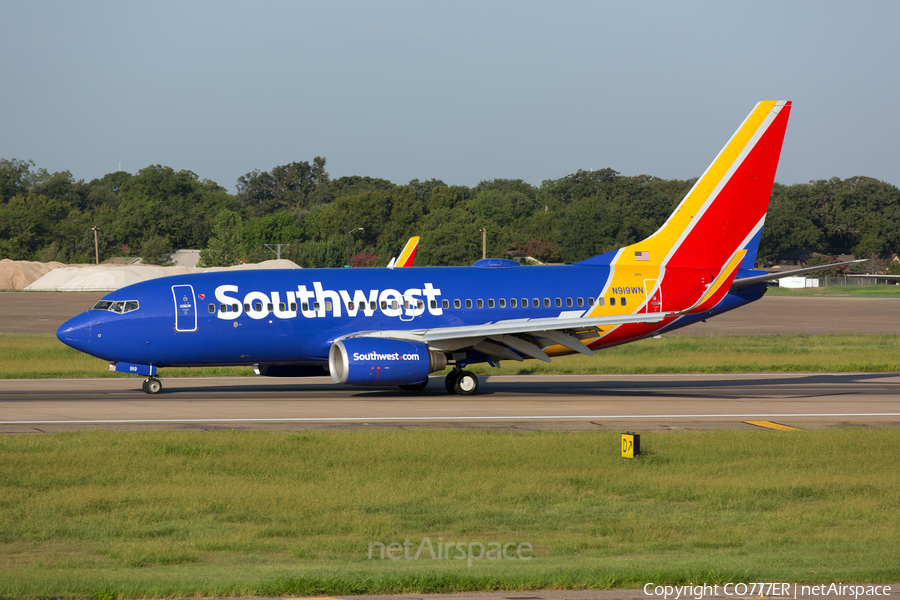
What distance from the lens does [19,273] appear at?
14000cm

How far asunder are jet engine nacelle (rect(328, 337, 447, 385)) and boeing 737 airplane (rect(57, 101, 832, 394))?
44mm

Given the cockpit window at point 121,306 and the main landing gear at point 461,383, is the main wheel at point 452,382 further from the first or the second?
the cockpit window at point 121,306

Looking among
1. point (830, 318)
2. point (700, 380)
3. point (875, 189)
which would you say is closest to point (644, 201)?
point (875, 189)

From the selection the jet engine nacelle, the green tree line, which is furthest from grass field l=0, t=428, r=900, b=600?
the green tree line

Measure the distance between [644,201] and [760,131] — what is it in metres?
128

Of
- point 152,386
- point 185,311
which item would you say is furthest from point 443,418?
point 152,386

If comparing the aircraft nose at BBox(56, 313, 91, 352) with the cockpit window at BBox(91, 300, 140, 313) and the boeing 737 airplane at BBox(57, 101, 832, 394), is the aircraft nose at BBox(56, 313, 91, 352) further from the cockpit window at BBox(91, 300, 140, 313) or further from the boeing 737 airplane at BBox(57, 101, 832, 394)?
the cockpit window at BBox(91, 300, 140, 313)

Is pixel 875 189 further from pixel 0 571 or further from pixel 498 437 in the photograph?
pixel 0 571

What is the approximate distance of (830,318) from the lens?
256 feet

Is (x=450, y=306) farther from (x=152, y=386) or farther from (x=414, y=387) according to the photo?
(x=152, y=386)

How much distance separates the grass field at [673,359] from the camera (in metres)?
40.7

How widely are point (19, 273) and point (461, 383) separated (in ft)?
414

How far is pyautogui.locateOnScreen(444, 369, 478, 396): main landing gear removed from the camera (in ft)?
105

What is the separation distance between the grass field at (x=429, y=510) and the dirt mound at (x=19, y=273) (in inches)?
5121
